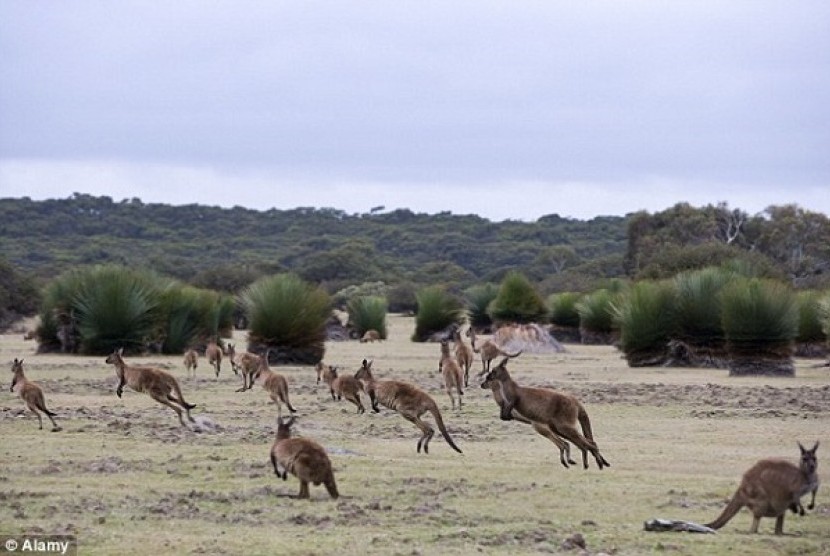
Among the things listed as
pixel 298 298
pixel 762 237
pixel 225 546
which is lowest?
pixel 225 546

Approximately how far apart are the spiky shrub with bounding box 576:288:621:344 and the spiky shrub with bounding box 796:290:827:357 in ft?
22.9

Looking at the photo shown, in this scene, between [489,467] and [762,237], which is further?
[762,237]

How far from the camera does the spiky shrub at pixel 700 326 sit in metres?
30.5

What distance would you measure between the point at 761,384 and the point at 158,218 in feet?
406

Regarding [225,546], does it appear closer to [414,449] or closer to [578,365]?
[414,449]

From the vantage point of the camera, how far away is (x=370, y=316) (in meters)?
43.0

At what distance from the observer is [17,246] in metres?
117

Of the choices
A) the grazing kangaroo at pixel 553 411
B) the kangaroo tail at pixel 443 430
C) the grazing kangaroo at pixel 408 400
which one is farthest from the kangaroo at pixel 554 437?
the grazing kangaroo at pixel 408 400

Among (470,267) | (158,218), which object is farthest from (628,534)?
(158,218)

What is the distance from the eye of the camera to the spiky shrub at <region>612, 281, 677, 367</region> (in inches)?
1216

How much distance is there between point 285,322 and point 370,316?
12760mm

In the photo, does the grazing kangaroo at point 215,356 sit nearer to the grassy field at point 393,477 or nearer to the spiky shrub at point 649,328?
the grassy field at point 393,477

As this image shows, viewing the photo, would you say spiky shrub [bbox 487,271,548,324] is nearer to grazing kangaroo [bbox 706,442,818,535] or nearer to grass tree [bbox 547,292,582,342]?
grass tree [bbox 547,292,582,342]

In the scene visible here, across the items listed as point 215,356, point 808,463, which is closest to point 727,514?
point 808,463
